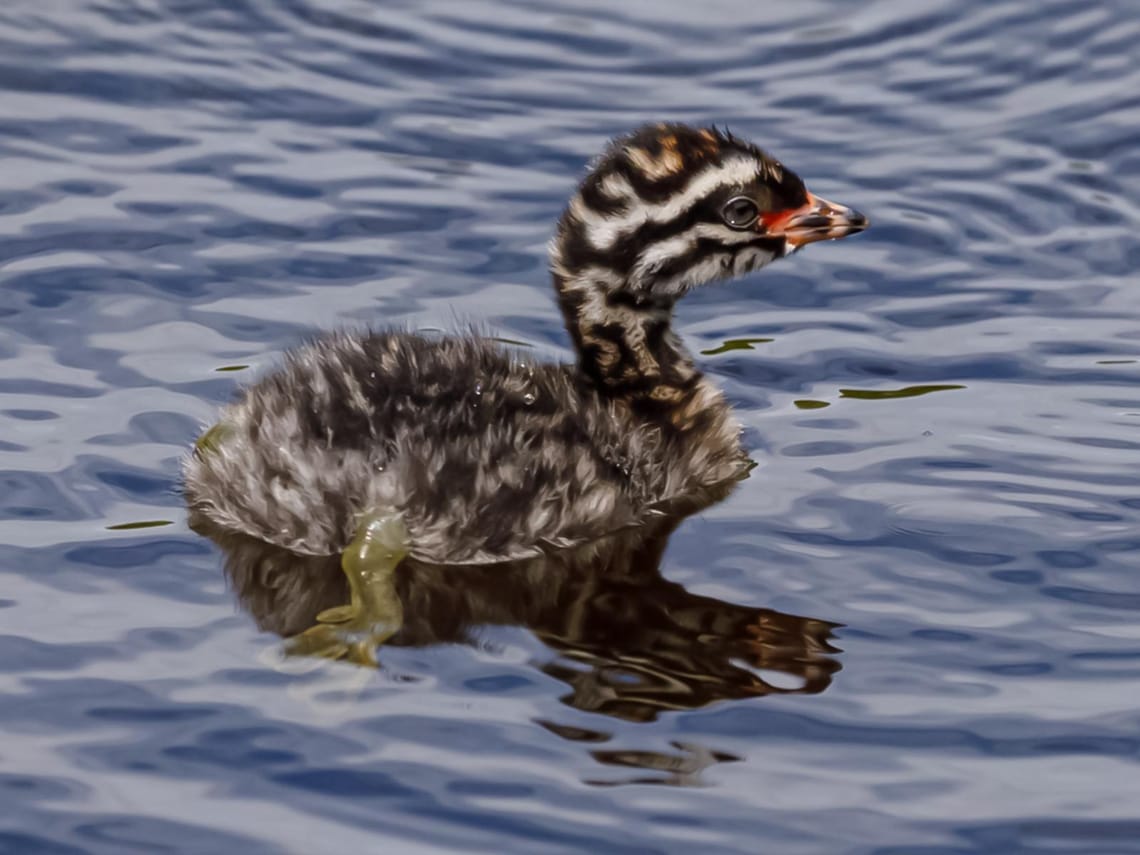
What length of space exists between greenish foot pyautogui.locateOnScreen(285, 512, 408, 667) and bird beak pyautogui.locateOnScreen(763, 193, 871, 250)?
78.9 inches

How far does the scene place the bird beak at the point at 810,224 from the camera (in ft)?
27.7

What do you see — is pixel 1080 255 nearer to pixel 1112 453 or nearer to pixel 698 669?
pixel 1112 453

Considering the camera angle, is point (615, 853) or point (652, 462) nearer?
point (615, 853)

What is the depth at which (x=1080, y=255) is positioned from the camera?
1032cm

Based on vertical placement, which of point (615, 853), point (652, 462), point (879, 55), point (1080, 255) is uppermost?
point (879, 55)

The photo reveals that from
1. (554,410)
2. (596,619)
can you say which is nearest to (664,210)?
(554,410)

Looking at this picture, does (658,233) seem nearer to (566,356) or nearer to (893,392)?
(566,356)

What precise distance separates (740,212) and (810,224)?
0.30m

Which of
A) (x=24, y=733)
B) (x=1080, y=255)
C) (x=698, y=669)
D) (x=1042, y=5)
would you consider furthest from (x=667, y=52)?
(x=24, y=733)

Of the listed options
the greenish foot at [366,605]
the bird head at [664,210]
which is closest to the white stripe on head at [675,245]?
the bird head at [664,210]

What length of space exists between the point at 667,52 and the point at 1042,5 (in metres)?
2.20

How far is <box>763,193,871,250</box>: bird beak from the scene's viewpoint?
8.44 metres

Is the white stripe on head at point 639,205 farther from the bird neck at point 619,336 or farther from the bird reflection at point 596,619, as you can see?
the bird reflection at point 596,619

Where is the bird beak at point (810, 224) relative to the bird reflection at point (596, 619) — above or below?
above
